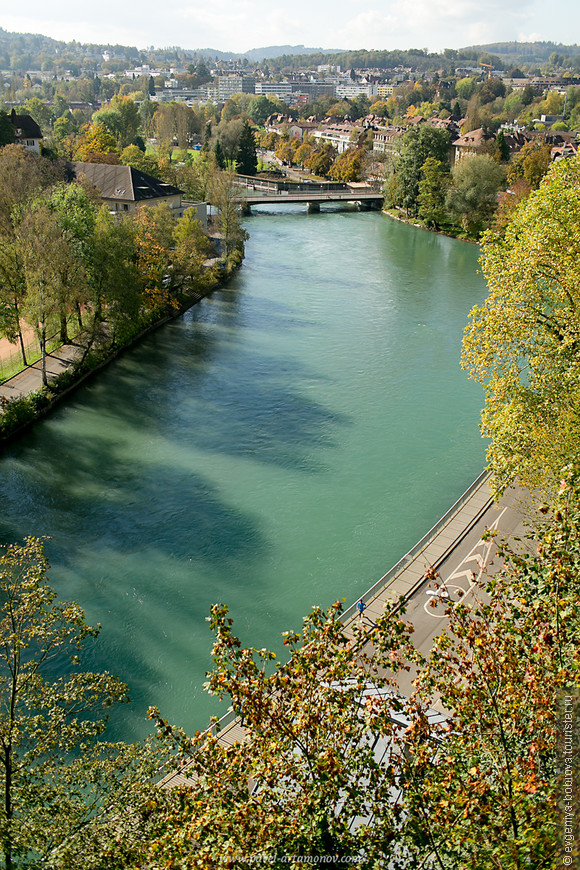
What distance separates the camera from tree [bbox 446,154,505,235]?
61.8 metres

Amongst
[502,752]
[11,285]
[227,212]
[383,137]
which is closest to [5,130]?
[227,212]

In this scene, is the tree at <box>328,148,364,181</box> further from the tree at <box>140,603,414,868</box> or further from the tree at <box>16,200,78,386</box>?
the tree at <box>140,603,414,868</box>

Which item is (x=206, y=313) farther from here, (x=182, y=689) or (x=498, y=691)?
(x=498, y=691)

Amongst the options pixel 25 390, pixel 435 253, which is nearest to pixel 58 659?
pixel 25 390

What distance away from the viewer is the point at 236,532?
2067 cm

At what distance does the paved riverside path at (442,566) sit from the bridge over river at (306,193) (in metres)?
56.5

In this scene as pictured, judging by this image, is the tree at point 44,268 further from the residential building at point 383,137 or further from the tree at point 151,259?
the residential building at point 383,137

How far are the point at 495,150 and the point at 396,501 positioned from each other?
67653mm

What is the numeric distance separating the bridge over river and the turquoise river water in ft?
119

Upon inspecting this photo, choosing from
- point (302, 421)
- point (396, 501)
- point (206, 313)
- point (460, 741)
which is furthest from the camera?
point (206, 313)

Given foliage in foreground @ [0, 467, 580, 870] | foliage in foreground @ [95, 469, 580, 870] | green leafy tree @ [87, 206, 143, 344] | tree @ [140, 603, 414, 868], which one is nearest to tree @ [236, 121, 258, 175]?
green leafy tree @ [87, 206, 143, 344]

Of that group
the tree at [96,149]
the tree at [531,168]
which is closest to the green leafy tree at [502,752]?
the tree at [531,168]

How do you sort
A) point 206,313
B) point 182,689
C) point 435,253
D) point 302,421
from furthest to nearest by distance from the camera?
point 435,253 → point 206,313 → point 302,421 → point 182,689

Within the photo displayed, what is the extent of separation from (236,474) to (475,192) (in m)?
47.2
